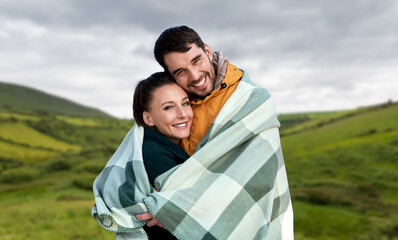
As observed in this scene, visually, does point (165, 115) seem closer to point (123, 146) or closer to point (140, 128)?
point (140, 128)

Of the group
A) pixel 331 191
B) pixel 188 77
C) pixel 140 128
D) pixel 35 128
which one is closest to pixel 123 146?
pixel 140 128

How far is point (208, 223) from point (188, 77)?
3.83 feet

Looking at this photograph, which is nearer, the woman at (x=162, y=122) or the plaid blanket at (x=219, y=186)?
the plaid blanket at (x=219, y=186)

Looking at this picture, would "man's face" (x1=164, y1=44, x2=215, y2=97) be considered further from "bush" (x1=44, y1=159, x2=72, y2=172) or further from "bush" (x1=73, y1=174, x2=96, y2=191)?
"bush" (x1=44, y1=159, x2=72, y2=172)

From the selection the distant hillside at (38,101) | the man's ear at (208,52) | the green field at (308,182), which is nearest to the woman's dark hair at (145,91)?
the man's ear at (208,52)

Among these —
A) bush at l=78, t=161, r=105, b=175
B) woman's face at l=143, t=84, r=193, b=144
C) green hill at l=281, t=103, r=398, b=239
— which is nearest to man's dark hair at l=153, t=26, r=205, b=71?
woman's face at l=143, t=84, r=193, b=144

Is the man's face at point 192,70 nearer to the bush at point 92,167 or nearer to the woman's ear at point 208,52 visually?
the woman's ear at point 208,52

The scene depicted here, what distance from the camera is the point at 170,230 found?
2600 mm

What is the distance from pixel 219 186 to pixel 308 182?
3062cm

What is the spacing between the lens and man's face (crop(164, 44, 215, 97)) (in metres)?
2.88

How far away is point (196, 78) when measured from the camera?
287 centimetres

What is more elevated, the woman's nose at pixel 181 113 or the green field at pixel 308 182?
the woman's nose at pixel 181 113

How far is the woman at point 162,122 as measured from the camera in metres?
2.73

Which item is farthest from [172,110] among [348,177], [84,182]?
[84,182]
